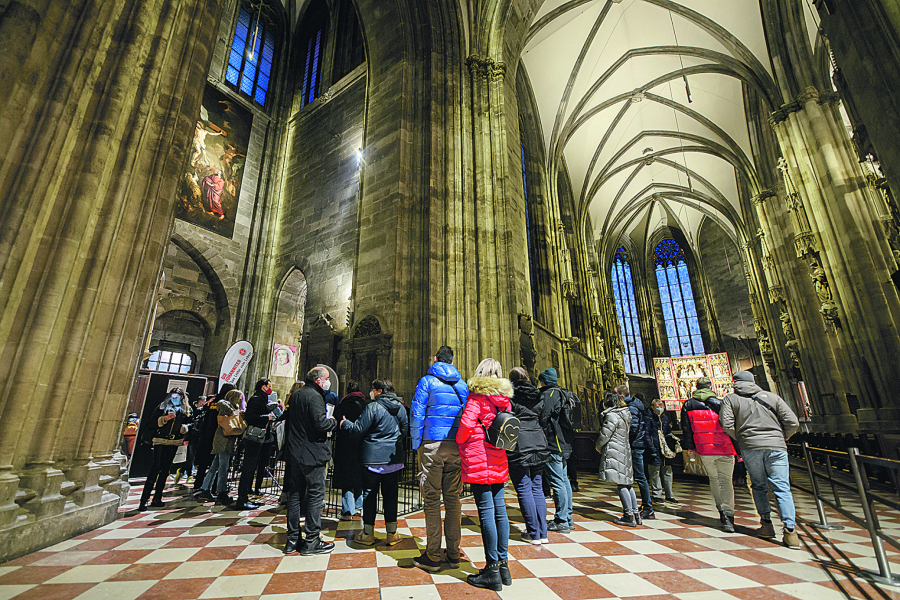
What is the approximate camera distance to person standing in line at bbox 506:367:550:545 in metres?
2.95

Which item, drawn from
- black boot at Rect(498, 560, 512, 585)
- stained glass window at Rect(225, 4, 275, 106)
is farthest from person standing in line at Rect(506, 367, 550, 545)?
stained glass window at Rect(225, 4, 275, 106)

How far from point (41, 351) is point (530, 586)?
159 inches

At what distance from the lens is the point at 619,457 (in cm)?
373

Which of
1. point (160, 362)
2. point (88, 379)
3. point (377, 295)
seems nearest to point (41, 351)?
point (88, 379)

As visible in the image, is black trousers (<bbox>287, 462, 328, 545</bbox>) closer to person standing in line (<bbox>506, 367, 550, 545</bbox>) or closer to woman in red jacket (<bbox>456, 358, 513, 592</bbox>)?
woman in red jacket (<bbox>456, 358, 513, 592</bbox>)

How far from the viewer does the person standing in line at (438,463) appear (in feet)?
8.45

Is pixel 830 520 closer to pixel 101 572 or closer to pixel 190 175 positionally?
pixel 101 572

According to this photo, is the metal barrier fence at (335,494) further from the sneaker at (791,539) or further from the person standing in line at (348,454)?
the sneaker at (791,539)

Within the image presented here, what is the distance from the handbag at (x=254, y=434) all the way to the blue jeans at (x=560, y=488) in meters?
3.07

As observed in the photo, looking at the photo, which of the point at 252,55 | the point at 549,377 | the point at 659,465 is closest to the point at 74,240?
the point at 549,377

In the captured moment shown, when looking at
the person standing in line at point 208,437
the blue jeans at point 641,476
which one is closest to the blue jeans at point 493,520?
the blue jeans at point 641,476

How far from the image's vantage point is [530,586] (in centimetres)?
227

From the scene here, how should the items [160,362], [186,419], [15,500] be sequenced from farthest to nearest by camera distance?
[160,362] < [186,419] < [15,500]

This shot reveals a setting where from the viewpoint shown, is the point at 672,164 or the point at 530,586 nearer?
the point at 530,586
